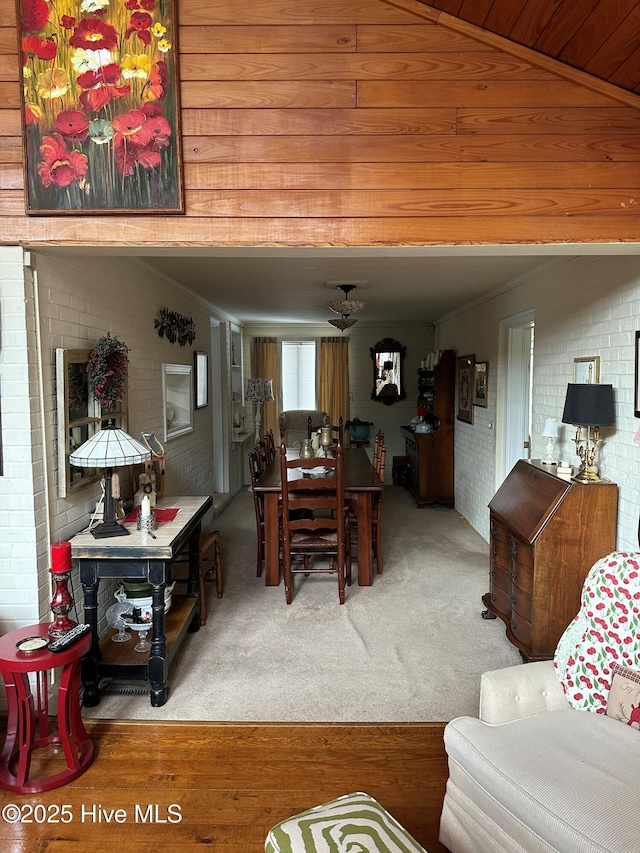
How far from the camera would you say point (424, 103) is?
6.91ft

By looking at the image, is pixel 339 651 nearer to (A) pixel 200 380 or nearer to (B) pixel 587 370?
(B) pixel 587 370

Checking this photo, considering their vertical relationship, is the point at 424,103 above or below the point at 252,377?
above

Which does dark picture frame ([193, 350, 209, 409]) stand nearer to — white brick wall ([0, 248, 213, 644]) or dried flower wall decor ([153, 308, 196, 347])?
dried flower wall decor ([153, 308, 196, 347])

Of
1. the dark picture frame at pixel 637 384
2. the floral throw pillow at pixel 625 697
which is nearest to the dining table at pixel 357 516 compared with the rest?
the dark picture frame at pixel 637 384

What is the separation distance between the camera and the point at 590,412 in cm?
257

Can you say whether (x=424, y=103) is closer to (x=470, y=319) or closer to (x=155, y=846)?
(x=155, y=846)

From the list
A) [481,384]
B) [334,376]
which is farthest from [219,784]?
[334,376]

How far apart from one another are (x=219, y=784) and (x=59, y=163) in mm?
2458

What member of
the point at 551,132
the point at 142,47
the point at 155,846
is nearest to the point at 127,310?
the point at 142,47

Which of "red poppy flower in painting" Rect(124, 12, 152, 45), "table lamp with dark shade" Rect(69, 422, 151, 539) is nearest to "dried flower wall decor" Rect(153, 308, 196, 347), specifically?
"table lamp with dark shade" Rect(69, 422, 151, 539)

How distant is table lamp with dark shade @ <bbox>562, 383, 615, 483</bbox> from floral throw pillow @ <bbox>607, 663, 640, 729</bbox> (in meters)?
1.07

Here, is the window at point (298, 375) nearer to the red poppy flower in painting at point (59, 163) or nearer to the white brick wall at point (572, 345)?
the white brick wall at point (572, 345)

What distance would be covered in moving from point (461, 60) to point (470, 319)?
143 inches

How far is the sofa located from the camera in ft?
4.44
